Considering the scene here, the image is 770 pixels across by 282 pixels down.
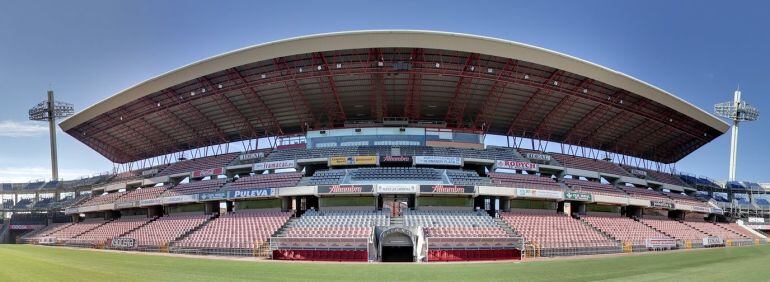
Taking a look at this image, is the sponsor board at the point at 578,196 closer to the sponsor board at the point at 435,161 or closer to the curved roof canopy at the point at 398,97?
the curved roof canopy at the point at 398,97

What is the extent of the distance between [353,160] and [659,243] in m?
30.5

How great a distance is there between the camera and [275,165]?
175 ft

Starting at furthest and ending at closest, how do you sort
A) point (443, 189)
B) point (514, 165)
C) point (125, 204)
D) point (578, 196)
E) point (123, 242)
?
point (125, 204), point (514, 165), point (578, 196), point (123, 242), point (443, 189)

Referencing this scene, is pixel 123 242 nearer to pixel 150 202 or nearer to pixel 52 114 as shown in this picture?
pixel 150 202

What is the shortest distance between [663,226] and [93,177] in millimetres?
85082

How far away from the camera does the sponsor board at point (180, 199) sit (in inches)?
2048

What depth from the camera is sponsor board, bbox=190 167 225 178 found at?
57250 millimetres

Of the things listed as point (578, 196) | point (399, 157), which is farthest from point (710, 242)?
point (399, 157)

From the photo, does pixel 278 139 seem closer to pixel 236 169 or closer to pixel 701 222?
pixel 236 169

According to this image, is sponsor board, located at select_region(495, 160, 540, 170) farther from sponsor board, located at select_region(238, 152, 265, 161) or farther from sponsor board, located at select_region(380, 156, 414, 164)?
sponsor board, located at select_region(238, 152, 265, 161)

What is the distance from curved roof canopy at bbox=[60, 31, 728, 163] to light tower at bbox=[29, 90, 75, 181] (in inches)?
878

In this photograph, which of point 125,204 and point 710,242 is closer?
point 710,242

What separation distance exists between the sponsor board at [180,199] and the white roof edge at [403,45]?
12072 mm

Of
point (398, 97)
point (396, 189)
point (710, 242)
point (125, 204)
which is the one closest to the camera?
point (396, 189)
